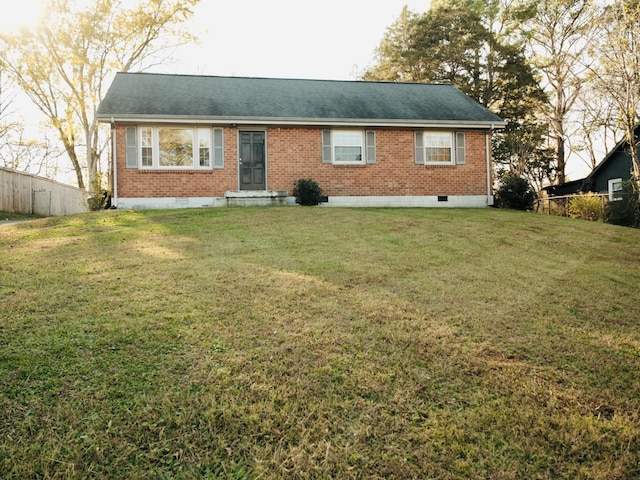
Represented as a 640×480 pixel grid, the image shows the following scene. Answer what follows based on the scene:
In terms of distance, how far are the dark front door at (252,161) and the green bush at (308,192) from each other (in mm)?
1349

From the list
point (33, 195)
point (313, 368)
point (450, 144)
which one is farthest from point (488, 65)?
point (313, 368)

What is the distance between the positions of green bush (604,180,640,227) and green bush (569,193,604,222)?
972 millimetres

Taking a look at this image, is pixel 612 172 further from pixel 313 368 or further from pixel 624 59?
pixel 313 368

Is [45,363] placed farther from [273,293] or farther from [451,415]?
[451,415]

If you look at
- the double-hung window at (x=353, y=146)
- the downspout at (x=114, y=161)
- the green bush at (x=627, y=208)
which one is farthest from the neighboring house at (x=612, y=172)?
the downspout at (x=114, y=161)

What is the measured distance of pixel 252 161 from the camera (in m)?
14.1

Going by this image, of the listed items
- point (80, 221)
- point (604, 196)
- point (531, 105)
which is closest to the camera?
point (80, 221)

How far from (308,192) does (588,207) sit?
970 cm

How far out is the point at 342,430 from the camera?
2.46 m

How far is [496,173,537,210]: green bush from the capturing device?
15.0m

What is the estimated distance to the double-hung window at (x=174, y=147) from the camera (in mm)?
13227

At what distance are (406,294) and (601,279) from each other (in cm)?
313

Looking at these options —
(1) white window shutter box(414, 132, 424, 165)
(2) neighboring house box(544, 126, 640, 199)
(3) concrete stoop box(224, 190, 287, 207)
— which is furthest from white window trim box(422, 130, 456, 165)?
(2) neighboring house box(544, 126, 640, 199)

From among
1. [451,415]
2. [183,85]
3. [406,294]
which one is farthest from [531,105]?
[451,415]
